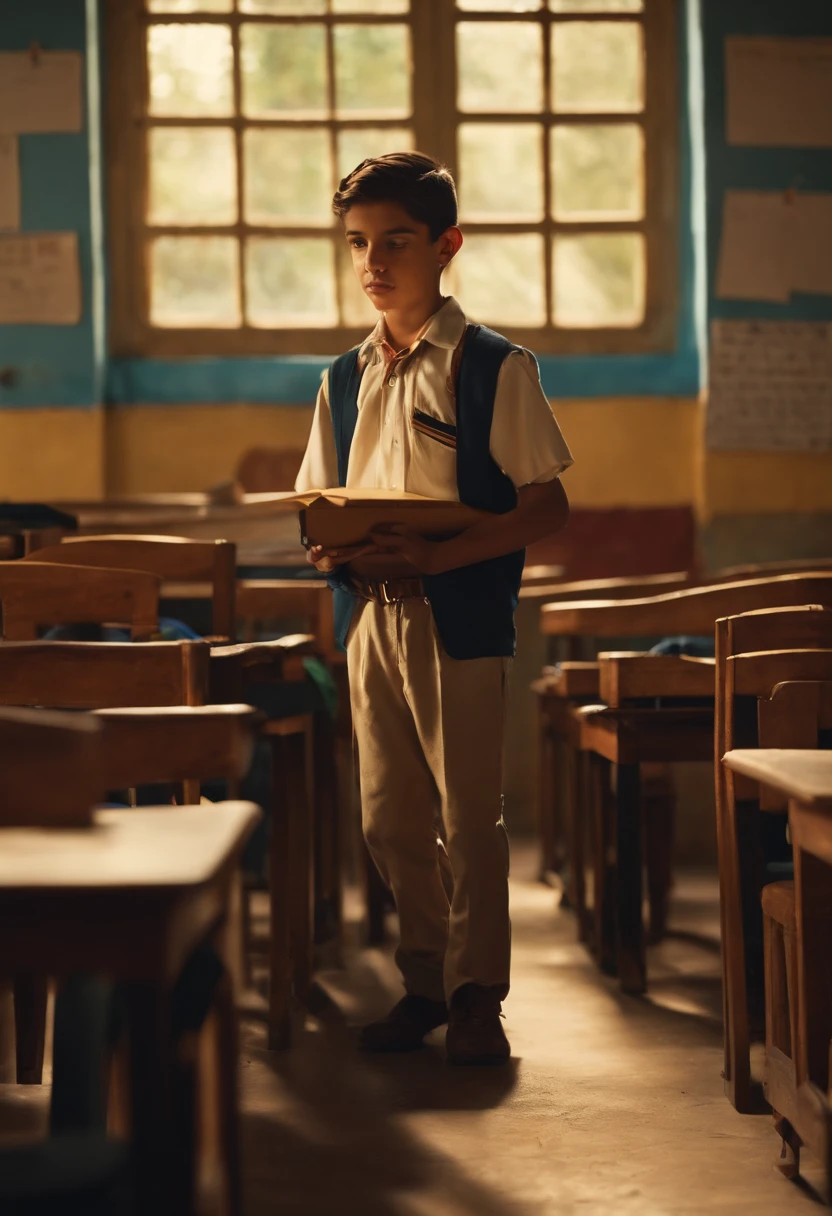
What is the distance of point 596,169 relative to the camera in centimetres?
540

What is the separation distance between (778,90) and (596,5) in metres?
0.73

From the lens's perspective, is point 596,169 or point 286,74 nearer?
point 286,74

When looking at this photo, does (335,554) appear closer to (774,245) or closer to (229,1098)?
(229,1098)

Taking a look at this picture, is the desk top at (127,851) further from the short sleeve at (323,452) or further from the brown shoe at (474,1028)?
the short sleeve at (323,452)

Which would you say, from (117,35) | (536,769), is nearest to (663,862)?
(536,769)

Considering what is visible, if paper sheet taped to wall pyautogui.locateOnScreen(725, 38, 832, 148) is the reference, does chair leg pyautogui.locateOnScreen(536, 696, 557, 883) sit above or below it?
below

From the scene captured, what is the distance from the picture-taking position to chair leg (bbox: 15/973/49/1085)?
2.56 metres

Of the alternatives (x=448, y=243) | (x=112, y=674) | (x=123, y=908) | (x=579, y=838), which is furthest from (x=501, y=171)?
(x=123, y=908)

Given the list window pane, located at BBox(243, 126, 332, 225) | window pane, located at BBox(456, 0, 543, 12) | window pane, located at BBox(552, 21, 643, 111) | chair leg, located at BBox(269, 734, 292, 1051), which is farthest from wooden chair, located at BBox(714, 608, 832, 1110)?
window pane, located at BBox(456, 0, 543, 12)

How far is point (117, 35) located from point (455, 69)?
3.78 ft

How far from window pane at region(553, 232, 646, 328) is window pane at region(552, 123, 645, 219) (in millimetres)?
93

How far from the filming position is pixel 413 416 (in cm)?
273

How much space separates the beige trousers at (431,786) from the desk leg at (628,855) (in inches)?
18.3

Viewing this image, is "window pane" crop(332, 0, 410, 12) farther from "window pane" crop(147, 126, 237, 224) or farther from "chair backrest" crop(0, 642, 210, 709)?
"chair backrest" crop(0, 642, 210, 709)
